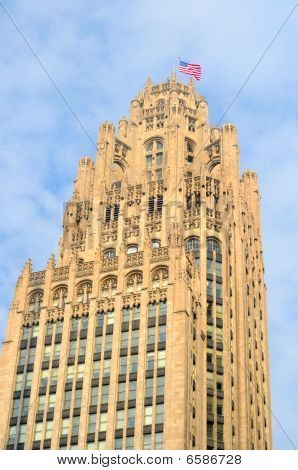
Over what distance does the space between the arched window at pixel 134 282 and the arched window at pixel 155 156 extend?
27.6 m

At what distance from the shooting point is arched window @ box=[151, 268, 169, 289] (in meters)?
106

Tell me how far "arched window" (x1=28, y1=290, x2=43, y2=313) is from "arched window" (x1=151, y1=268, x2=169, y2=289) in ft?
50.6

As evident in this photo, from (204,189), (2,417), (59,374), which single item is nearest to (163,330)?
(59,374)

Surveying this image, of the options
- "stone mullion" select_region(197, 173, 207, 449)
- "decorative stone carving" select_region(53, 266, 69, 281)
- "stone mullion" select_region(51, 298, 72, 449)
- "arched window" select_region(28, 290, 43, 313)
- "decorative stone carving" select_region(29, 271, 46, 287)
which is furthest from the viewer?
"decorative stone carving" select_region(29, 271, 46, 287)

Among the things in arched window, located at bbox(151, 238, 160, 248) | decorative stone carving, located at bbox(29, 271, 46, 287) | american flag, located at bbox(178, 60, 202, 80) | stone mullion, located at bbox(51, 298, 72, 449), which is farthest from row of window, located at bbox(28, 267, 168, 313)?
american flag, located at bbox(178, 60, 202, 80)

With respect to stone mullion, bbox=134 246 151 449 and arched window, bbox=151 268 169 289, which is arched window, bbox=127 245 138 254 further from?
arched window, bbox=151 268 169 289

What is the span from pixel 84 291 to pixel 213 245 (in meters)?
19.3

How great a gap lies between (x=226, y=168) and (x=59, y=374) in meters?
44.1

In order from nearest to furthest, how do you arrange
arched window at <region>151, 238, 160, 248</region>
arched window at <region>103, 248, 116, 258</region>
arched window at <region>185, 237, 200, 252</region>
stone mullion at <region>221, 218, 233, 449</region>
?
stone mullion at <region>221, 218, 233, 449</region>
arched window at <region>185, 237, 200, 252</region>
arched window at <region>151, 238, 160, 248</region>
arched window at <region>103, 248, 116, 258</region>

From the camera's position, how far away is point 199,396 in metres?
99.1

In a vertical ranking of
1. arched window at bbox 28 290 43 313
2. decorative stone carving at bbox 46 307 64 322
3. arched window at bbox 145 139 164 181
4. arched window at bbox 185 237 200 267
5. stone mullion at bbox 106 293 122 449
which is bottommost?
stone mullion at bbox 106 293 122 449

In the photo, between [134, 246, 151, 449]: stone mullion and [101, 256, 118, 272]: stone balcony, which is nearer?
[134, 246, 151, 449]: stone mullion

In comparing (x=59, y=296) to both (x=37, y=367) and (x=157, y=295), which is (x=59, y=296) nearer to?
(x=37, y=367)
